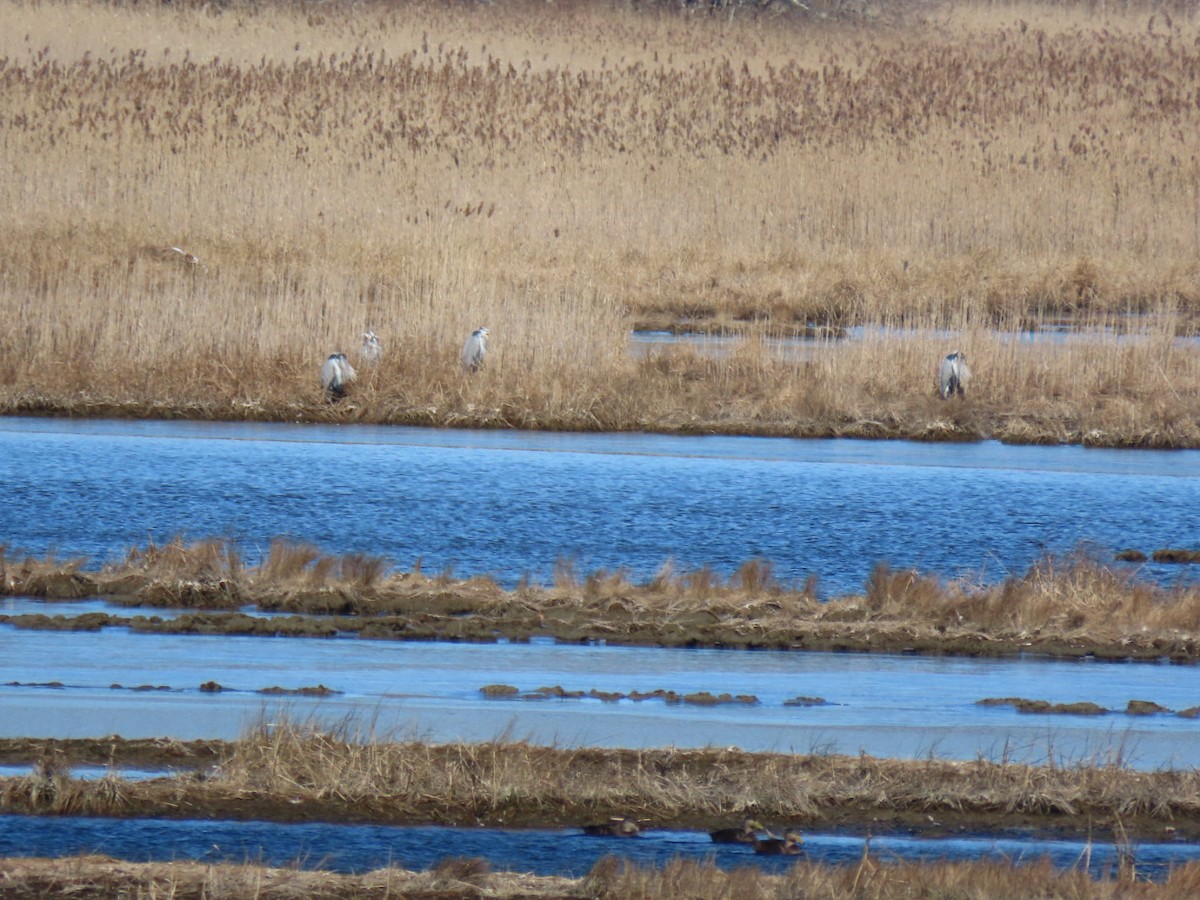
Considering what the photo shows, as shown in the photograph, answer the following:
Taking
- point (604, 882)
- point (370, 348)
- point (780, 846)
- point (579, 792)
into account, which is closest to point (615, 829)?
point (579, 792)

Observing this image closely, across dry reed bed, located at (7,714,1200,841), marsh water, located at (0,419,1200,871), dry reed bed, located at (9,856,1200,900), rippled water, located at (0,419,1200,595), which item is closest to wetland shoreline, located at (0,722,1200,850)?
dry reed bed, located at (7,714,1200,841)

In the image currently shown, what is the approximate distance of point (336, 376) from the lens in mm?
19031

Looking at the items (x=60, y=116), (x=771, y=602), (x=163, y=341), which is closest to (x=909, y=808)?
(x=771, y=602)

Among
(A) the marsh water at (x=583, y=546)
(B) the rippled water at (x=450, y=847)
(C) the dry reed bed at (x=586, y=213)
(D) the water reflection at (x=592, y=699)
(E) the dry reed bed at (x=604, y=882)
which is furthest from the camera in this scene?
(C) the dry reed bed at (x=586, y=213)

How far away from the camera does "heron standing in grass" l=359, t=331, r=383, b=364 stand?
1909 cm

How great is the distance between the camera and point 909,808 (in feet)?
23.5

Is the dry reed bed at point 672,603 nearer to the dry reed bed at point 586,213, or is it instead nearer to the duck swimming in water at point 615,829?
the duck swimming in water at point 615,829

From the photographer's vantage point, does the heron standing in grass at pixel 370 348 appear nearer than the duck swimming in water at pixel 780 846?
No

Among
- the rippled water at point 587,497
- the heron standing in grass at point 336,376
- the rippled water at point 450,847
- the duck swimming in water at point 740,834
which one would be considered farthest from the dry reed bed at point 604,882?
the heron standing in grass at point 336,376

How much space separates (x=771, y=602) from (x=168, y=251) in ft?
49.0

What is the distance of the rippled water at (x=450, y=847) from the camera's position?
6410 millimetres

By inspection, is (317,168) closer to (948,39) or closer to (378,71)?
(378,71)

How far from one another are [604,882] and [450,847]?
1015 mm

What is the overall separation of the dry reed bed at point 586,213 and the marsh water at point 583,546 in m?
1.04
